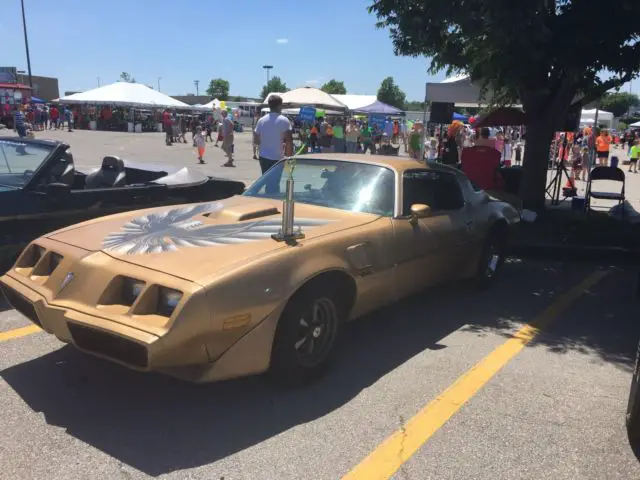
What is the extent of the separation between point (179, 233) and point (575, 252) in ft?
18.3

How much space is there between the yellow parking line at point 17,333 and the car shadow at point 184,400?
484 millimetres

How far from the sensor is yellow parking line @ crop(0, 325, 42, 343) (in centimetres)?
400

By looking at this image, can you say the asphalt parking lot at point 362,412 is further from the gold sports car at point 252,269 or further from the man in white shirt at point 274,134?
the man in white shirt at point 274,134

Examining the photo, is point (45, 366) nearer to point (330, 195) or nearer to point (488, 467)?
point (330, 195)

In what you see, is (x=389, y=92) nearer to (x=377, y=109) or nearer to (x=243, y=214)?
(x=377, y=109)

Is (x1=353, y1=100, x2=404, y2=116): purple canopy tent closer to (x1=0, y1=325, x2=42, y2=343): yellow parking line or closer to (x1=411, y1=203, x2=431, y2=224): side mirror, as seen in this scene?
(x1=411, y1=203, x2=431, y2=224): side mirror

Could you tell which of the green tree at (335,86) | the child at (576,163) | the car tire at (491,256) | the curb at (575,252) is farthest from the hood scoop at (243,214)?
the green tree at (335,86)

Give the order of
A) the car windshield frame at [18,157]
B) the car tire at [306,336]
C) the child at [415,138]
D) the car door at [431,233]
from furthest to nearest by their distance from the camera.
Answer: the child at [415,138]
the car windshield frame at [18,157]
the car door at [431,233]
the car tire at [306,336]

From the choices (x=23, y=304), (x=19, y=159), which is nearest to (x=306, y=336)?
(x=23, y=304)

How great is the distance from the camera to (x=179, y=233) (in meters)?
3.52

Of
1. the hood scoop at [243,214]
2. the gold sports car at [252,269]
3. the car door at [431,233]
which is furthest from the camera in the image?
the car door at [431,233]

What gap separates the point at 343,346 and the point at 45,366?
2.01 m

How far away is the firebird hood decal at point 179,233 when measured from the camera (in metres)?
3.26

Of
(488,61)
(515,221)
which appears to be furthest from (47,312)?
(488,61)
